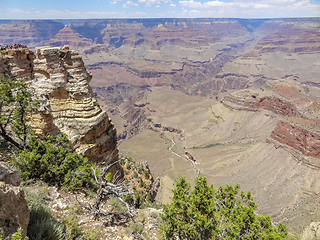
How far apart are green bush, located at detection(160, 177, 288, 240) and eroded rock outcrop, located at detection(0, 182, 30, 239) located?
6.89 meters

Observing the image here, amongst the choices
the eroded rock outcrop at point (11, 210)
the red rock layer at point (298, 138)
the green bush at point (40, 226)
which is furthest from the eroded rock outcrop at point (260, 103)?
the eroded rock outcrop at point (11, 210)

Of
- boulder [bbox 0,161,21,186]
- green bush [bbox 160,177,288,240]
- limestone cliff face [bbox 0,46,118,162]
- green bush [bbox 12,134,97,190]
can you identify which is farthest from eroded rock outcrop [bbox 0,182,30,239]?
limestone cliff face [bbox 0,46,118,162]

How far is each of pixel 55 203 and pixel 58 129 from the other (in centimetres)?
972

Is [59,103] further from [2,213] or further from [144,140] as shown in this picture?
[144,140]

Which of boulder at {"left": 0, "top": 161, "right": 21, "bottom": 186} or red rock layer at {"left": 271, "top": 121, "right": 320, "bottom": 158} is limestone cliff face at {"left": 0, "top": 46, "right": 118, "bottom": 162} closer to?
boulder at {"left": 0, "top": 161, "right": 21, "bottom": 186}

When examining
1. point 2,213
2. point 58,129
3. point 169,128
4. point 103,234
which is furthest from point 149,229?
point 169,128

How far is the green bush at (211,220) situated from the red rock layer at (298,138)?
2172 inches

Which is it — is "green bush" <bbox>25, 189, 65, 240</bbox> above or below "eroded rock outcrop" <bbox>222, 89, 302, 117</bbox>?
above

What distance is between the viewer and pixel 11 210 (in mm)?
5938

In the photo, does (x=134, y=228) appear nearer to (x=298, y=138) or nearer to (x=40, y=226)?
(x=40, y=226)

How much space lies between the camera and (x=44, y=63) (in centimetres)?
1909

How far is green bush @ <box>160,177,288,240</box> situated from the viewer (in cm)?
977

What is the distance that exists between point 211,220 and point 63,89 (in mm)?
17696

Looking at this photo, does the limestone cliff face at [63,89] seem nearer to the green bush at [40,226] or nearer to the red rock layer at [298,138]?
the green bush at [40,226]
